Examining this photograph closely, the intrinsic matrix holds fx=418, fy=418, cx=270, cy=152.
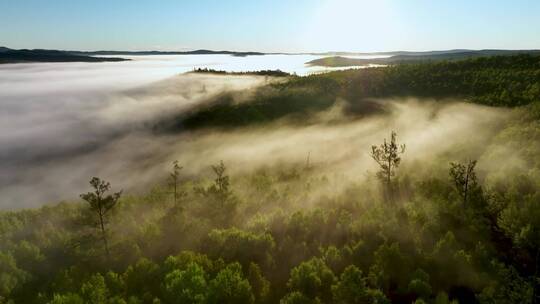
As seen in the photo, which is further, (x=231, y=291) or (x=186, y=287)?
(x=186, y=287)

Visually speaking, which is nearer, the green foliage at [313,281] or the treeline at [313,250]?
the treeline at [313,250]

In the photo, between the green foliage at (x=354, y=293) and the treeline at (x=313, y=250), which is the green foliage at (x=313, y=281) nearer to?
the treeline at (x=313, y=250)

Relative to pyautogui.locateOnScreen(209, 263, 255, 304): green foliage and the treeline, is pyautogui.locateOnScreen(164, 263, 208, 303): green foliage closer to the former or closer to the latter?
the treeline

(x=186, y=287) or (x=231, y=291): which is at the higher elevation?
(x=186, y=287)

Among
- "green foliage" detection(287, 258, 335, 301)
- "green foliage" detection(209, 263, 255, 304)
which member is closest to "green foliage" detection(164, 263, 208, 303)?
"green foliage" detection(209, 263, 255, 304)

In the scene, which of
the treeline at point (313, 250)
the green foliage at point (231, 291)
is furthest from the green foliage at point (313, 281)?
the green foliage at point (231, 291)

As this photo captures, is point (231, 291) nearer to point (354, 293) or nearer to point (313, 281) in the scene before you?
point (313, 281)

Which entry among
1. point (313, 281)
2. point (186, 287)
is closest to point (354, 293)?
point (313, 281)

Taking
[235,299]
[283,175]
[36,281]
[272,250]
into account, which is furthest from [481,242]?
[283,175]
